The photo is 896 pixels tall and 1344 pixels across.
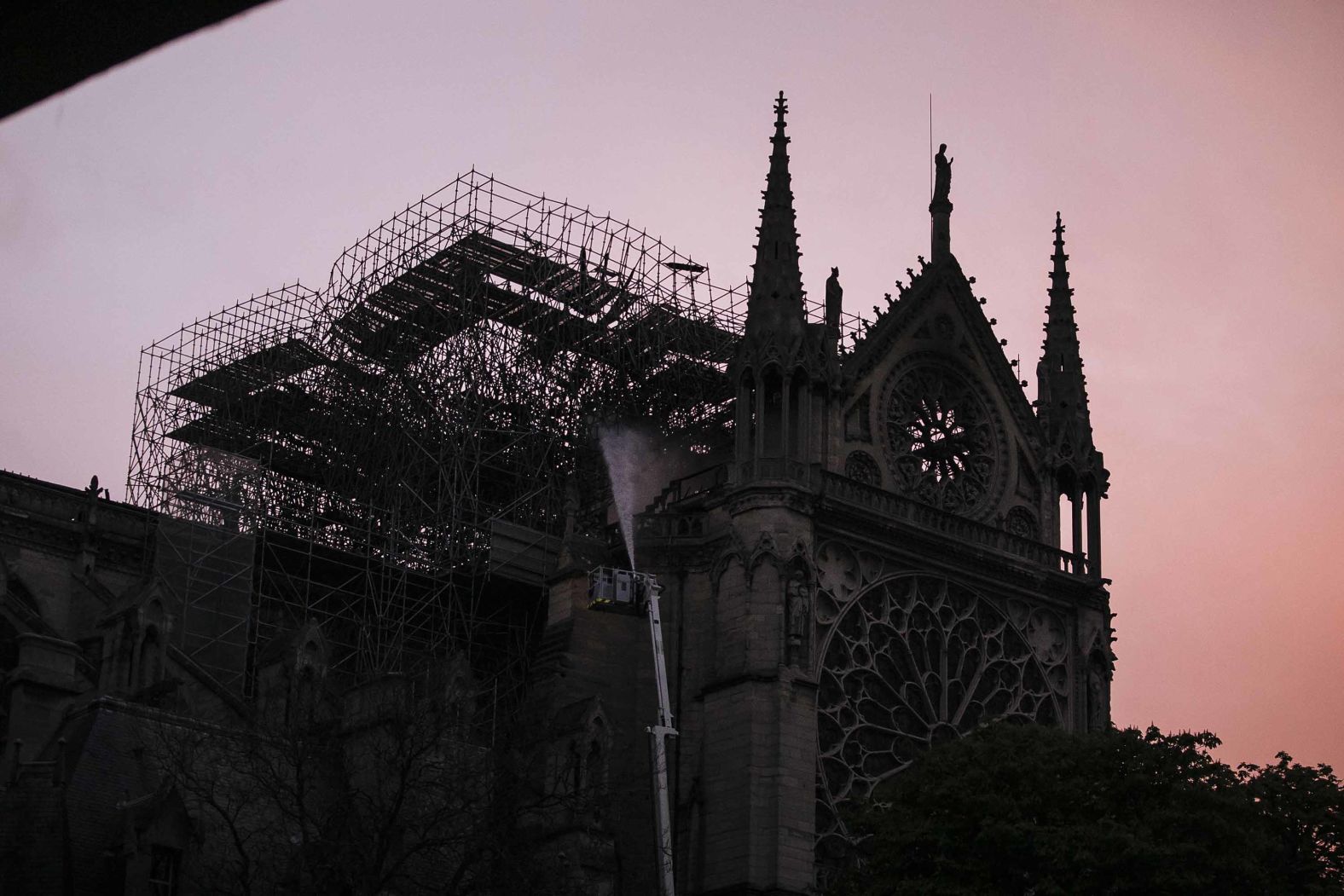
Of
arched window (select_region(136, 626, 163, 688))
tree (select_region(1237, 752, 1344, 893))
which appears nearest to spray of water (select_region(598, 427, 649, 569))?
arched window (select_region(136, 626, 163, 688))

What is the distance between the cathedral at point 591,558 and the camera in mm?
37094

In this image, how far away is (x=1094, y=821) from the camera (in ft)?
110

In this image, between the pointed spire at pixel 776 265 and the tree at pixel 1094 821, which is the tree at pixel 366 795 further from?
the pointed spire at pixel 776 265

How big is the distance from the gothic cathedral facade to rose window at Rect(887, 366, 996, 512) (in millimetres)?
54

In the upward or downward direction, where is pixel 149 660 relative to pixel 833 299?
downward

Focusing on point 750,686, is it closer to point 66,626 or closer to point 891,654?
point 891,654

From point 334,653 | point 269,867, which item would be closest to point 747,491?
point 334,653

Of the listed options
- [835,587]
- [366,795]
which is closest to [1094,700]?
[835,587]

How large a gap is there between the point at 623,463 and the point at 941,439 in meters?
7.27

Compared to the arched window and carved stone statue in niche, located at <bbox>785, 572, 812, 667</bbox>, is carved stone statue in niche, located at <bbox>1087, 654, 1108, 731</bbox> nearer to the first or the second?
carved stone statue in niche, located at <bbox>785, 572, 812, 667</bbox>

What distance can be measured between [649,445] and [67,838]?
770 inches

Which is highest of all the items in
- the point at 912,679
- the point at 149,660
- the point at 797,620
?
the point at 797,620

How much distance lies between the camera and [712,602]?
4128cm

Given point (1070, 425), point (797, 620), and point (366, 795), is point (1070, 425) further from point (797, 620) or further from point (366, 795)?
point (366, 795)
